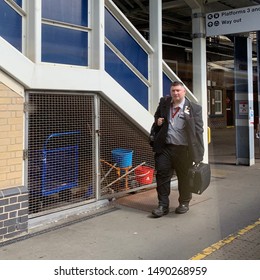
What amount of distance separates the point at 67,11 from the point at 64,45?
44 centimetres

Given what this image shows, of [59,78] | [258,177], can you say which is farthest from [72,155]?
[258,177]

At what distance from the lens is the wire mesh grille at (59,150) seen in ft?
15.3

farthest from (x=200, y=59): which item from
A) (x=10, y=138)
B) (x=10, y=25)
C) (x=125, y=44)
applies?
(x=10, y=138)

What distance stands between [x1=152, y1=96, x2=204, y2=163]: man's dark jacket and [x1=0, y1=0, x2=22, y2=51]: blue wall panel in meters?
1.92

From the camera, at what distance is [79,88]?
4.97 m

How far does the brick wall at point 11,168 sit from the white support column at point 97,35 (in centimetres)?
133

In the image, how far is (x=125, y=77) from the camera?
595cm

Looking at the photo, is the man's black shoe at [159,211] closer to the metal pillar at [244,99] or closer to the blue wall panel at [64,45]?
the blue wall panel at [64,45]

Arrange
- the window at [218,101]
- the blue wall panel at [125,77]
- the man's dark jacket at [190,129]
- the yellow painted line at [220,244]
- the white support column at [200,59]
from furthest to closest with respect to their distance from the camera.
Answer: the window at [218,101] → the white support column at [200,59] → the blue wall panel at [125,77] → the man's dark jacket at [190,129] → the yellow painted line at [220,244]

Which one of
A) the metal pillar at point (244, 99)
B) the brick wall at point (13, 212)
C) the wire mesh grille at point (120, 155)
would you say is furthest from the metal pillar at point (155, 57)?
the metal pillar at point (244, 99)

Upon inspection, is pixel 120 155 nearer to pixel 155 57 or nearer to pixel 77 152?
pixel 77 152

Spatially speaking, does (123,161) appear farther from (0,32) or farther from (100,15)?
(0,32)

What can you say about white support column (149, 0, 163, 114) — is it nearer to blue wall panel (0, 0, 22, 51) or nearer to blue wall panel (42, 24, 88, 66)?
blue wall panel (42, 24, 88, 66)

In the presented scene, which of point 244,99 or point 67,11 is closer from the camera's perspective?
point 67,11
